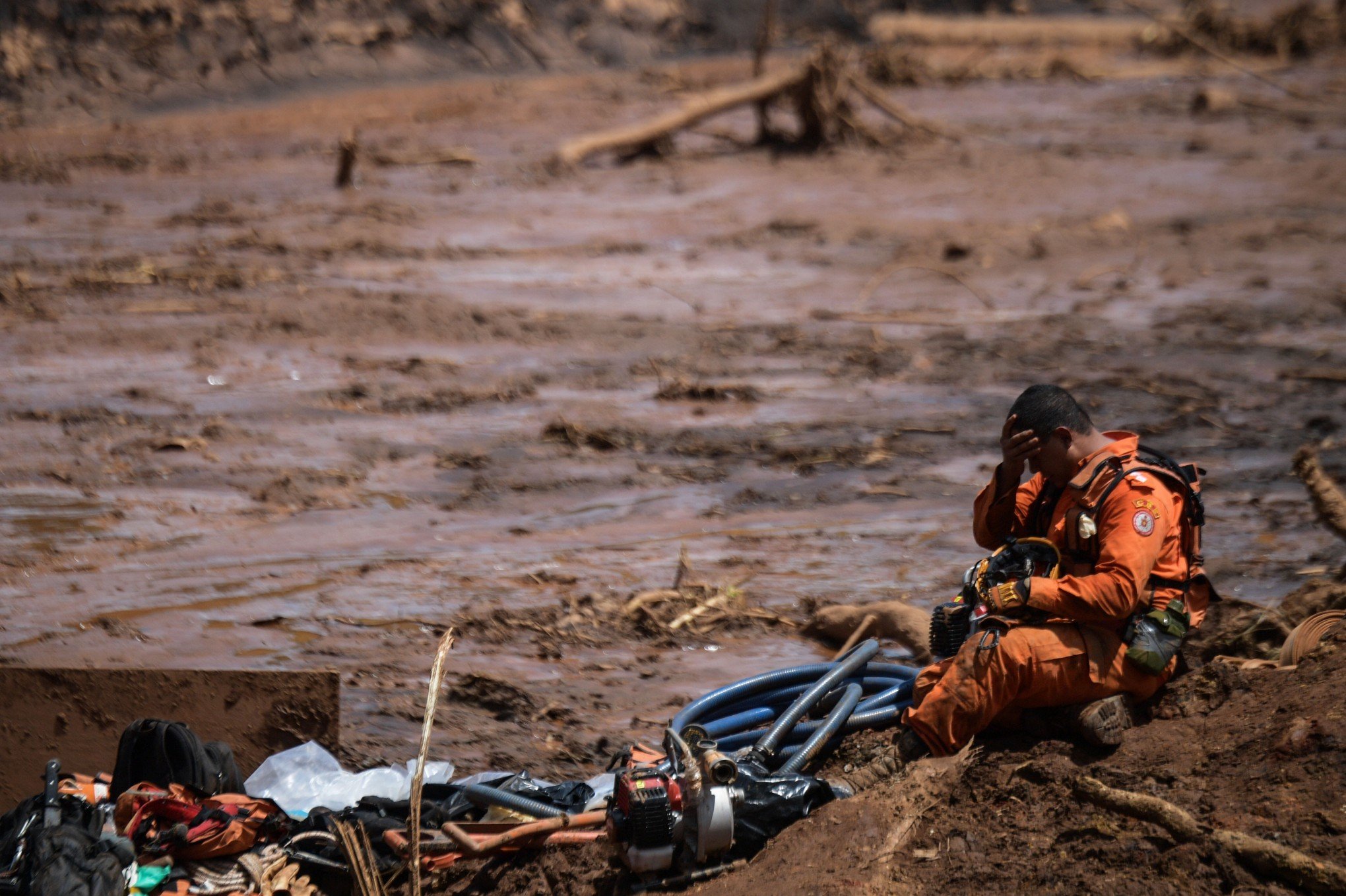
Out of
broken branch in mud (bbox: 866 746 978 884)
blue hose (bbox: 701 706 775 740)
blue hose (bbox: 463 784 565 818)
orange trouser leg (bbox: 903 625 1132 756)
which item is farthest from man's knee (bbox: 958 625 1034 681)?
blue hose (bbox: 463 784 565 818)

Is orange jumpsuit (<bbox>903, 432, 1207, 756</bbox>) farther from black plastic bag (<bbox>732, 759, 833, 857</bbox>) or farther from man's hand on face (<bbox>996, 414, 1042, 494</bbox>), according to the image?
black plastic bag (<bbox>732, 759, 833, 857</bbox>)

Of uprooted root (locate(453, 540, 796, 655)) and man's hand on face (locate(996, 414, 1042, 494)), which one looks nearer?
man's hand on face (locate(996, 414, 1042, 494))

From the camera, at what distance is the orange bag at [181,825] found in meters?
3.60

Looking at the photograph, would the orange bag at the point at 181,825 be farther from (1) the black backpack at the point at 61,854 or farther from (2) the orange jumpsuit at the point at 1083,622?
(2) the orange jumpsuit at the point at 1083,622

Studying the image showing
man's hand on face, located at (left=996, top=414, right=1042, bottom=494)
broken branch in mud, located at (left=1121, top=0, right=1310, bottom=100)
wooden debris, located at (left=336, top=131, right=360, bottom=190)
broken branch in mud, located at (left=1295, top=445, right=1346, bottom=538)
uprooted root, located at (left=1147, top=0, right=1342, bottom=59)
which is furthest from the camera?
uprooted root, located at (left=1147, top=0, right=1342, bottom=59)

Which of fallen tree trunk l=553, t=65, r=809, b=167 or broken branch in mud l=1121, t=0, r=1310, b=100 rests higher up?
broken branch in mud l=1121, t=0, r=1310, b=100

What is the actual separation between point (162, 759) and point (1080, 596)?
112 inches

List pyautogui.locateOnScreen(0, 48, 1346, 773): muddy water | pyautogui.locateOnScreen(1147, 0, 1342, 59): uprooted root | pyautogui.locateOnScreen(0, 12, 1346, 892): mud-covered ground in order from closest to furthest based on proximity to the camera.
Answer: pyautogui.locateOnScreen(0, 12, 1346, 892): mud-covered ground
pyautogui.locateOnScreen(0, 48, 1346, 773): muddy water
pyautogui.locateOnScreen(1147, 0, 1342, 59): uprooted root

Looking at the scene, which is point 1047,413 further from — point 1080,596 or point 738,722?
point 738,722

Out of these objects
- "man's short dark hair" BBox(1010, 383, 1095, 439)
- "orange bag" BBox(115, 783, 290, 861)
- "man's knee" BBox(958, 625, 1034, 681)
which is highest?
"man's short dark hair" BBox(1010, 383, 1095, 439)

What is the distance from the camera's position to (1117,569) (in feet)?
11.9

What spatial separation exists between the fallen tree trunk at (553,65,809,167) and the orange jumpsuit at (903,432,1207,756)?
1199 cm

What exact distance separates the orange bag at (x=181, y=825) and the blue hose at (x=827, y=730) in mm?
1642

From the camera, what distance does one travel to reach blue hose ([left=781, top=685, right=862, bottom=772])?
156 inches
